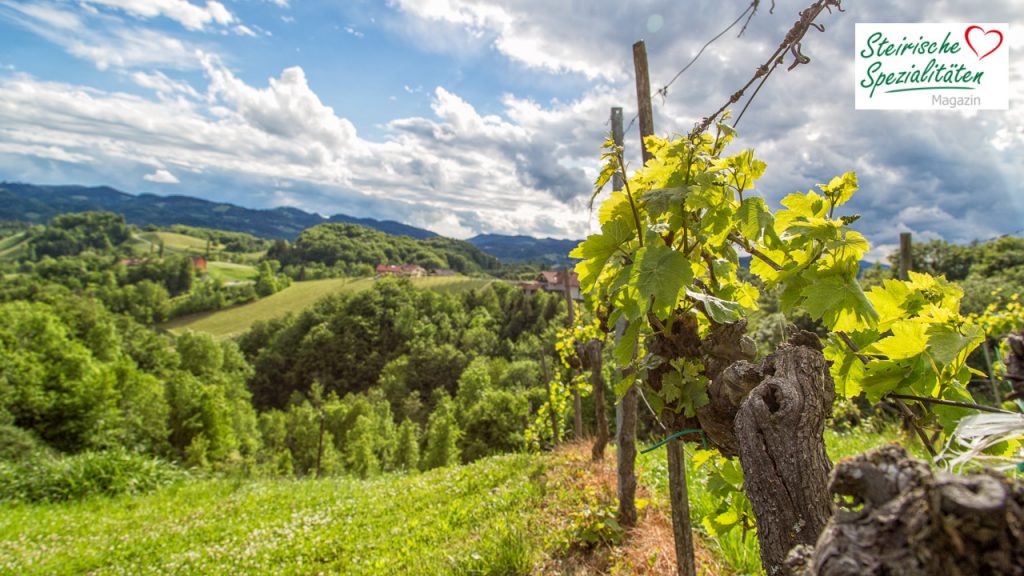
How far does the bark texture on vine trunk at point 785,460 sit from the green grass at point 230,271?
130m

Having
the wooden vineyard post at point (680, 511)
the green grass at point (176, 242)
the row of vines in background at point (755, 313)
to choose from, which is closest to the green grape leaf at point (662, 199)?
the row of vines in background at point (755, 313)

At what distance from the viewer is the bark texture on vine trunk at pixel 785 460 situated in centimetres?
109

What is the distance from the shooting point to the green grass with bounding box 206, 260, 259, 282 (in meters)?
119

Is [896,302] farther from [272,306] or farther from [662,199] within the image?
[272,306]

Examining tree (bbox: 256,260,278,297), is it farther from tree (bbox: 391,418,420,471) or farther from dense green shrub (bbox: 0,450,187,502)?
dense green shrub (bbox: 0,450,187,502)

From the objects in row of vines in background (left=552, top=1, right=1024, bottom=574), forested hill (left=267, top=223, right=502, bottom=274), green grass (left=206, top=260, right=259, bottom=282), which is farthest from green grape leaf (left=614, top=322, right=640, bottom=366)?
green grass (left=206, top=260, right=259, bottom=282)

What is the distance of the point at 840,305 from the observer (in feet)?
4.22

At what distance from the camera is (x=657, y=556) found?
12.2ft

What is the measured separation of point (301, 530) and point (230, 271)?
465ft

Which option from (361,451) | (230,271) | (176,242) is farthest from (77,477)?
(176,242)

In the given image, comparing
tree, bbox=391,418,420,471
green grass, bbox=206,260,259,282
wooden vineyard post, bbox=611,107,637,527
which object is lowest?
tree, bbox=391,418,420,471

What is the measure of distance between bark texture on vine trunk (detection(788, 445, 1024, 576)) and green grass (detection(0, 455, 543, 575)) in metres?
3.96

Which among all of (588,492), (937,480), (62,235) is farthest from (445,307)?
(62,235)

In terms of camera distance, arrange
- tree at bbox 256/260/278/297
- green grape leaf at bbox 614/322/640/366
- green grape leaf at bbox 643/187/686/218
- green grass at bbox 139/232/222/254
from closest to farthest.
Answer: green grape leaf at bbox 643/187/686/218, green grape leaf at bbox 614/322/640/366, tree at bbox 256/260/278/297, green grass at bbox 139/232/222/254
